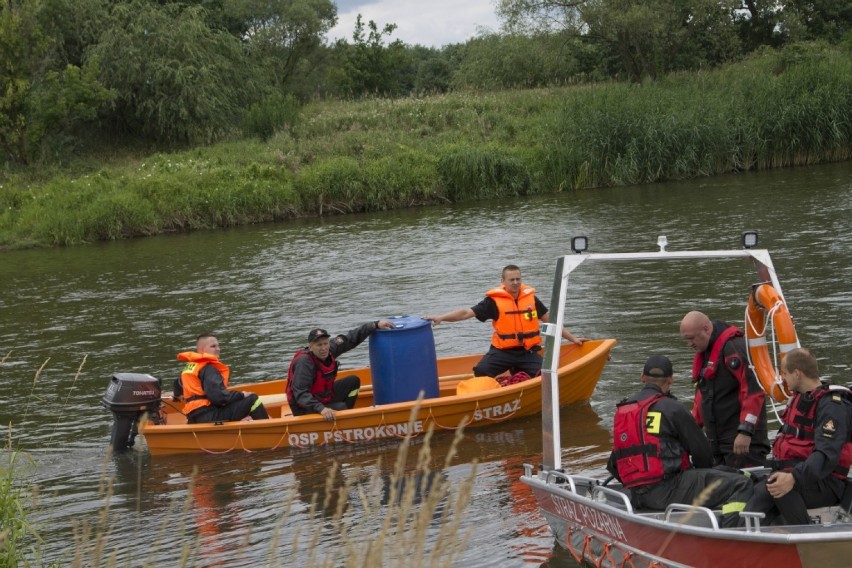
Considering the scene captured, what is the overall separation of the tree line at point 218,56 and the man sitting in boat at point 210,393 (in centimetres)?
2778

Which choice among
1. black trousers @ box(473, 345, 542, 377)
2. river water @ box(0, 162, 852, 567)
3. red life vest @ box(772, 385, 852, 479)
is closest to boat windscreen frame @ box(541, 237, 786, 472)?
river water @ box(0, 162, 852, 567)

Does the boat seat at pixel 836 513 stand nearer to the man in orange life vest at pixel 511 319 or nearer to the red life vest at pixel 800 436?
the red life vest at pixel 800 436

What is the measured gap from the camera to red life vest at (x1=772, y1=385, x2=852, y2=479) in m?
5.95

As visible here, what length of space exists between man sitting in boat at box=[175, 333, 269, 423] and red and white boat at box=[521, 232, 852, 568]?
4.25 m

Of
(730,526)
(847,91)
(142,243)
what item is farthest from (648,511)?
(847,91)

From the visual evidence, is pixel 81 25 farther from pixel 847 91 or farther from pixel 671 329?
pixel 671 329

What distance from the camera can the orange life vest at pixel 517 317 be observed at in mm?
11008

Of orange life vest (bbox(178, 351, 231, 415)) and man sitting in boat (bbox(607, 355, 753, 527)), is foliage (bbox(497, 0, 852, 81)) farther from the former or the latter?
man sitting in boat (bbox(607, 355, 753, 527))

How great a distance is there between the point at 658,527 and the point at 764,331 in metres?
1.69

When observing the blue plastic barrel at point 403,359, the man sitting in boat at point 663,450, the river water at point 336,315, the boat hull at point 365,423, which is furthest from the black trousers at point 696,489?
the blue plastic barrel at point 403,359

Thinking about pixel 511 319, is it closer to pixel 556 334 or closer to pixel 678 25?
pixel 556 334

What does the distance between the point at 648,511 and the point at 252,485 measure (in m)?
4.39

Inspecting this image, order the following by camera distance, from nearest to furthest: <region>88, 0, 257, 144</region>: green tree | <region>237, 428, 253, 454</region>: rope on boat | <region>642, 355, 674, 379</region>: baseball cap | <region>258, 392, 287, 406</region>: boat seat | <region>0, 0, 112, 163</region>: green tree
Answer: <region>642, 355, 674, 379</region>: baseball cap
<region>237, 428, 253, 454</region>: rope on boat
<region>258, 392, 287, 406</region>: boat seat
<region>0, 0, 112, 163</region>: green tree
<region>88, 0, 257, 144</region>: green tree

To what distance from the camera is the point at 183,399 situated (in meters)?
10.9
